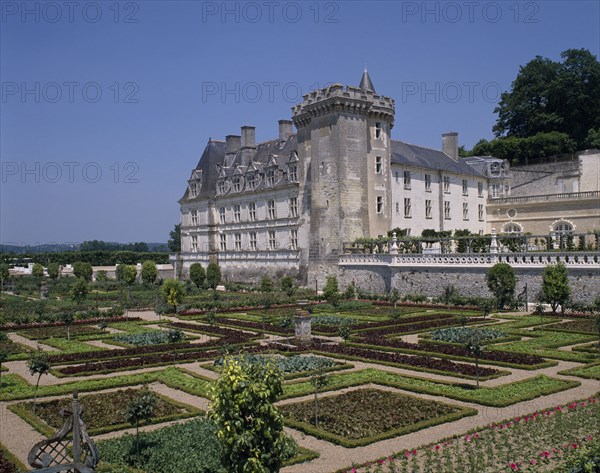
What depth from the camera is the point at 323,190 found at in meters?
46.4

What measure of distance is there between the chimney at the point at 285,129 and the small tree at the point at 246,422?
50102 mm

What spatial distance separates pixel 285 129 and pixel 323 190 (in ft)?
44.6

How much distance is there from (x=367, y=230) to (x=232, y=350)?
85.3 feet

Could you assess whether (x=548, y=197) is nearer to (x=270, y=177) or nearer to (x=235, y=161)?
(x=270, y=177)

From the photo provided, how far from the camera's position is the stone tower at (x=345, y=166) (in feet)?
150

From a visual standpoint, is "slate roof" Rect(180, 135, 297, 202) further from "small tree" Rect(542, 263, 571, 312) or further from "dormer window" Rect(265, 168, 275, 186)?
"small tree" Rect(542, 263, 571, 312)

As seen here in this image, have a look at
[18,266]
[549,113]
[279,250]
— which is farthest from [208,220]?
[549,113]

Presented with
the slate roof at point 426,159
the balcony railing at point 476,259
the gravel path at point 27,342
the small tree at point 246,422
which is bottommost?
the gravel path at point 27,342

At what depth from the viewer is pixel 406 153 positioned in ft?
174

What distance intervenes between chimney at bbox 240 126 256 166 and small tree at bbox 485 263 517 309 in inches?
1268

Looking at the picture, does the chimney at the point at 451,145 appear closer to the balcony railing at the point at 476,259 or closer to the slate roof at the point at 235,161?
the slate roof at the point at 235,161

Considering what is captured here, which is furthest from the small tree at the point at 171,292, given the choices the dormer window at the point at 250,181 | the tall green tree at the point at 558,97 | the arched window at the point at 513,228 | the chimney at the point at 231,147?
the tall green tree at the point at 558,97

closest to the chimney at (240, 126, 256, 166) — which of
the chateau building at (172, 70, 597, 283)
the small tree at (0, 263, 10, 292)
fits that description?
the chateau building at (172, 70, 597, 283)

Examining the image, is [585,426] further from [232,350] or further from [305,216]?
[305,216]
